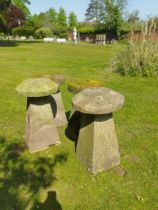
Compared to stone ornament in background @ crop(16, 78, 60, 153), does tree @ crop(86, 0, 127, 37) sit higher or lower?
higher

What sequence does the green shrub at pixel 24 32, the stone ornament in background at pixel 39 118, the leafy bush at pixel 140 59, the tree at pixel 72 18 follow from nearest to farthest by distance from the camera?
the stone ornament in background at pixel 39 118 → the leafy bush at pixel 140 59 → the green shrub at pixel 24 32 → the tree at pixel 72 18

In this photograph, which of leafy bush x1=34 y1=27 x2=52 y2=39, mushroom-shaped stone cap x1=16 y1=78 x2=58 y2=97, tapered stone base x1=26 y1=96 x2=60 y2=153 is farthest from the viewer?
leafy bush x1=34 y1=27 x2=52 y2=39

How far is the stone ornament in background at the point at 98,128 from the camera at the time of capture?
11.2 ft

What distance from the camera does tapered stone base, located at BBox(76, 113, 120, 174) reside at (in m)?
3.57

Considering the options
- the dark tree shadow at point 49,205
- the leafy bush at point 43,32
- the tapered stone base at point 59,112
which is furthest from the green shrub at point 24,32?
the dark tree shadow at point 49,205

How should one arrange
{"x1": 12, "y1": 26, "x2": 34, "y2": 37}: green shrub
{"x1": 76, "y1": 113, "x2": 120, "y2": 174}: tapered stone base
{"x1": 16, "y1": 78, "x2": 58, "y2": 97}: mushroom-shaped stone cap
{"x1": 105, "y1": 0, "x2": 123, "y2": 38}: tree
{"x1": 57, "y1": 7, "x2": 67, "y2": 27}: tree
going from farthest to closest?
{"x1": 57, "y1": 7, "x2": 67, "y2": 27}: tree, {"x1": 12, "y1": 26, "x2": 34, "y2": 37}: green shrub, {"x1": 105, "y1": 0, "x2": 123, "y2": 38}: tree, {"x1": 16, "y1": 78, "x2": 58, "y2": 97}: mushroom-shaped stone cap, {"x1": 76, "y1": 113, "x2": 120, "y2": 174}: tapered stone base

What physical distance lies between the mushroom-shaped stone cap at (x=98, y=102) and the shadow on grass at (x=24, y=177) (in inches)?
43.3

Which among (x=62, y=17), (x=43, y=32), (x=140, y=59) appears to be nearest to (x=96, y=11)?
(x=43, y=32)

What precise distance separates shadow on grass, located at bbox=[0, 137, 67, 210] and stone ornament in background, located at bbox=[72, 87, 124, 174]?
1.95 feet

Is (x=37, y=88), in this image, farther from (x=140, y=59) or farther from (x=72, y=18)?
(x=72, y=18)

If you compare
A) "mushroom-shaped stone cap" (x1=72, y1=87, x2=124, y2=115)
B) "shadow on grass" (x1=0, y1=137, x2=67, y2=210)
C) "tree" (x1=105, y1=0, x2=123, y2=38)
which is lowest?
"shadow on grass" (x1=0, y1=137, x2=67, y2=210)

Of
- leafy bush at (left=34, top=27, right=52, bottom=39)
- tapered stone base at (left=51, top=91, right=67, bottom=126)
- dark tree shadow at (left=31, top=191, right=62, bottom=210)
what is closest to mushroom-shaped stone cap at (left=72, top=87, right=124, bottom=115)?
dark tree shadow at (left=31, top=191, right=62, bottom=210)

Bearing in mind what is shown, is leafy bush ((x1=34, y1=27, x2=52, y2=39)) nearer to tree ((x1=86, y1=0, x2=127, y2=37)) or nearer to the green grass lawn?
tree ((x1=86, y1=0, x2=127, y2=37))

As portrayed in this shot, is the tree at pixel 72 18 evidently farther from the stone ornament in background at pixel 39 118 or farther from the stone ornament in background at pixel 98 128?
the stone ornament in background at pixel 98 128
